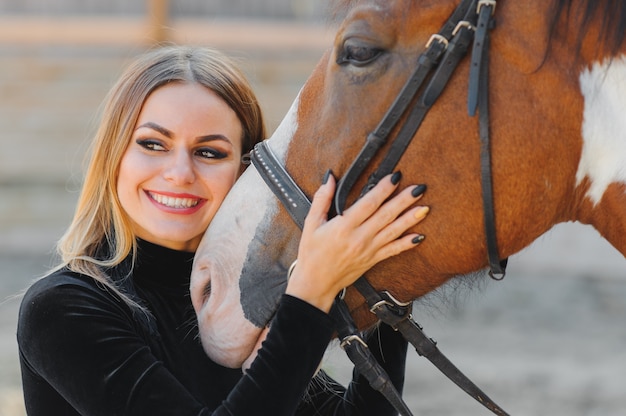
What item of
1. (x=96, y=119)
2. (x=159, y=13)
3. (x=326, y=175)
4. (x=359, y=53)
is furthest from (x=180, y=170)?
(x=159, y=13)

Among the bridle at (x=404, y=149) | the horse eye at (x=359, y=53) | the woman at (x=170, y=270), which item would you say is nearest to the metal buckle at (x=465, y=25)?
the bridle at (x=404, y=149)

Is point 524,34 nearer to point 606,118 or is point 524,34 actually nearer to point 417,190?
point 606,118

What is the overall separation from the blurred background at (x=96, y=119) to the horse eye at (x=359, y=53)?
425cm

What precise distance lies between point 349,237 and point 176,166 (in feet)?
1.62

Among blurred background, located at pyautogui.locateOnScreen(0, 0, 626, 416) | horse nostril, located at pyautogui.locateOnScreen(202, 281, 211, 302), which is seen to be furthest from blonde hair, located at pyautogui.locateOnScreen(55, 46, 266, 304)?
blurred background, located at pyautogui.locateOnScreen(0, 0, 626, 416)

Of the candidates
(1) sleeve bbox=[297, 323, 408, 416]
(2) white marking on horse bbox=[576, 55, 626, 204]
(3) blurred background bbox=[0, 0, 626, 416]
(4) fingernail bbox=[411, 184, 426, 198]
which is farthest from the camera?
(3) blurred background bbox=[0, 0, 626, 416]

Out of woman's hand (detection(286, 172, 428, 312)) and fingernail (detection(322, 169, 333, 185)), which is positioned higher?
fingernail (detection(322, 169, 333, 185))

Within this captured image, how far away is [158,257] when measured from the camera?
2.06 m

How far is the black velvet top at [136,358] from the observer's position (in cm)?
170

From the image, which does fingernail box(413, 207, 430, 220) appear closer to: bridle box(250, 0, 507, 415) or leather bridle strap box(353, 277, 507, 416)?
bridle box(250, 0, 507, 415)

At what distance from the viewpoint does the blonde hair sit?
204 centimetres

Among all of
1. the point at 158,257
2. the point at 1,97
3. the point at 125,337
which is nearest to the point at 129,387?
the point at 125,337

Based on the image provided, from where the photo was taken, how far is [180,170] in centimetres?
198

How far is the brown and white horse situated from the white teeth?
0.56ft
